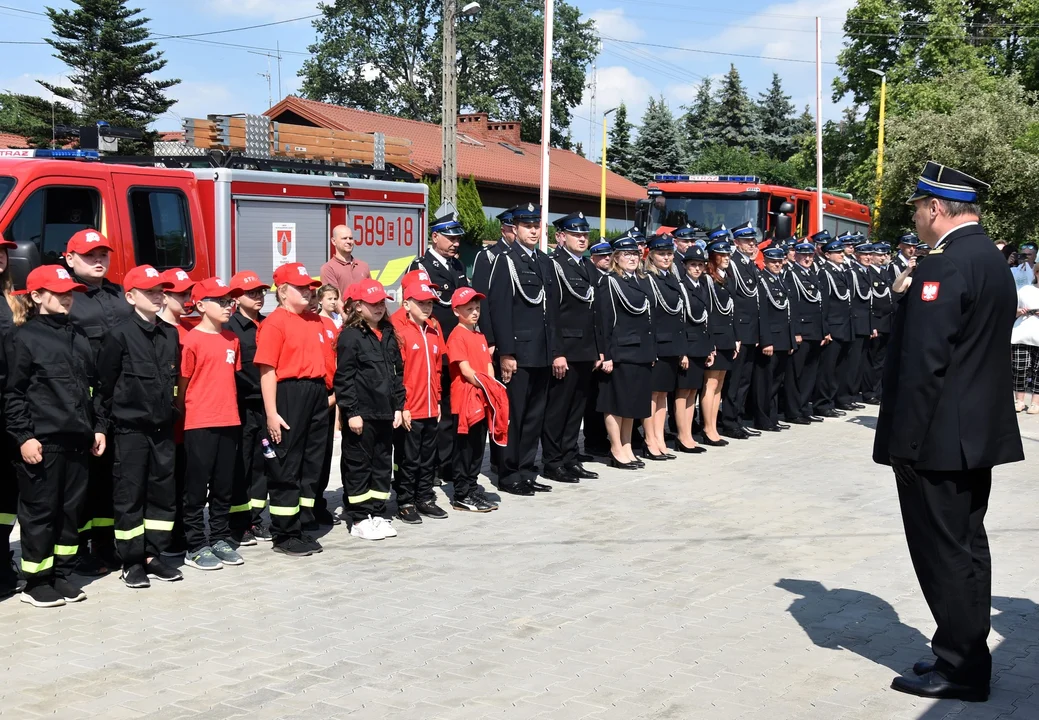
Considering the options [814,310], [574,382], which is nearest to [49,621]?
[574,382]

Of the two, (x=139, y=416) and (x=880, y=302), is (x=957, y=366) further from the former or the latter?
(x=880, y=302)

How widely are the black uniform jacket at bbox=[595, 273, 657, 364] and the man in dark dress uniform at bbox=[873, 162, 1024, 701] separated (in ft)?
17.7

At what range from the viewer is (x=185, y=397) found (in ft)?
22.6

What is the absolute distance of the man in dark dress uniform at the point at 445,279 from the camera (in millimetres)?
9180

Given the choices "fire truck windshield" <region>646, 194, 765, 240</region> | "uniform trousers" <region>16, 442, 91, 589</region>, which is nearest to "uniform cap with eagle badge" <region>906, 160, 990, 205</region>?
"uniform trousers" <region>16, 442, 91, 589</region>

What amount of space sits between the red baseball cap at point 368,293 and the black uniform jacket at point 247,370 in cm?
71

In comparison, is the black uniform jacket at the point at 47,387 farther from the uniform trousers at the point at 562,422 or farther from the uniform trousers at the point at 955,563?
the uniform trousers at the point at 562,422

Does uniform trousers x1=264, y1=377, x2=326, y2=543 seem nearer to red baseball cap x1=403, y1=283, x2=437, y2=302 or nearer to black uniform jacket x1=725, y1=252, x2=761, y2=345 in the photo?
red baseball cap x1=403, y1=283, x2=437, y2=302

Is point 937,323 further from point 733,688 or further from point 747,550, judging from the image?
point 747,550

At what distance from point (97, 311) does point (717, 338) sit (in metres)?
6.42

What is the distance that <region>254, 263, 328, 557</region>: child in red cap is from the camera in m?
7.23

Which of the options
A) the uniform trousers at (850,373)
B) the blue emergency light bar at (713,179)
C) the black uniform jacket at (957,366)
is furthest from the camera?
the blue emergency light bar at (713,179)

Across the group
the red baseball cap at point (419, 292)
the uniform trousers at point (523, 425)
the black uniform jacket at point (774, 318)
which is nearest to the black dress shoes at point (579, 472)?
the uniform trousers at point (523, 425)

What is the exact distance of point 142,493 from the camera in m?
6.64
